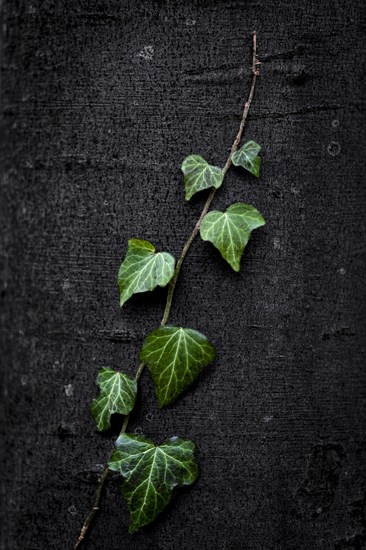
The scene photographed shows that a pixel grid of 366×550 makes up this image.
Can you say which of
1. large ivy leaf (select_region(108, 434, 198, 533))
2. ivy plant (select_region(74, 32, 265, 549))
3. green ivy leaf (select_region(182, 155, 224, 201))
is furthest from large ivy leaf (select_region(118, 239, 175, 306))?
large ivy leaf (select_region(108, 434, 198, 533))

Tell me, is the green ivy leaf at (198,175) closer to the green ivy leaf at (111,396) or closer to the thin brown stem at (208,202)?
the thin brown stem at (208,202)

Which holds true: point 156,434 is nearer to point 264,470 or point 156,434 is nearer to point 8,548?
point 264,470

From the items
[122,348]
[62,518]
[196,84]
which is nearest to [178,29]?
[196,84]

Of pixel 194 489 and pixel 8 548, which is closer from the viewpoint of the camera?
pixel 194 489

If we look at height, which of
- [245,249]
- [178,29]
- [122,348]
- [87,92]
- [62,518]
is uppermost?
[178,29]

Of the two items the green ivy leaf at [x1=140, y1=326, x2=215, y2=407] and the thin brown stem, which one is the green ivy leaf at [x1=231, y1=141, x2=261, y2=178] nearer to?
the thin brown stem

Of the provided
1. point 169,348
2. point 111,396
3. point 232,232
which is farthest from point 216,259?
point 111,396

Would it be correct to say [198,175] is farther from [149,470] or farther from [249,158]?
[149,470]
